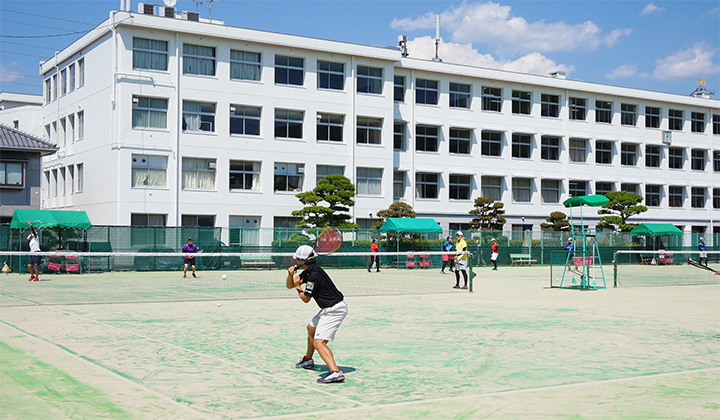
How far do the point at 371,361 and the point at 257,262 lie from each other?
2619cm

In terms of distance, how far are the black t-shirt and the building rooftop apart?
130 ft

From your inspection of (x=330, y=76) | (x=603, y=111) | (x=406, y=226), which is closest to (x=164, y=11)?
(x=330, y=76)

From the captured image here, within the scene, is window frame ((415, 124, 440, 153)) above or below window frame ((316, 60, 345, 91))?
below

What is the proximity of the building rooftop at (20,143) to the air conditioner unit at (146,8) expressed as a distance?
10122 millimetres

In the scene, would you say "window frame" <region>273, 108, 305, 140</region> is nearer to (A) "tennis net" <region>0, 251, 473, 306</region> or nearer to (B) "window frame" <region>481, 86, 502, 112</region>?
(A) "tennis net" <region>0, 251, 473, 306</region>

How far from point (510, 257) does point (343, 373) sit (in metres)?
39.4

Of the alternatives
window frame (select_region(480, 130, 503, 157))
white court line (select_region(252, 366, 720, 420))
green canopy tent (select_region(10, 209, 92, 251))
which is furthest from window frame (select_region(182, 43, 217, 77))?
white court line (select_region(252, 366, 720, 420))

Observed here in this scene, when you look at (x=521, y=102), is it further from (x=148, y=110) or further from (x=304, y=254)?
(x=304, y=254)

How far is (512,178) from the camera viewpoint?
56.3m

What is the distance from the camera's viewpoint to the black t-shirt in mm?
8727

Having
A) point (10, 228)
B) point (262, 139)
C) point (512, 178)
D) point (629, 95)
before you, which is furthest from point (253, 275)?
point (629, 95)

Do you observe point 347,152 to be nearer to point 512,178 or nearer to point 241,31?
point 241,31

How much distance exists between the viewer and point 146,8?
42875 millimetres

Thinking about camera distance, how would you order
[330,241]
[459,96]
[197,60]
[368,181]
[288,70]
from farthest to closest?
[459,96] < [368,181] < [288,70] < [197,60] < [330,241]
